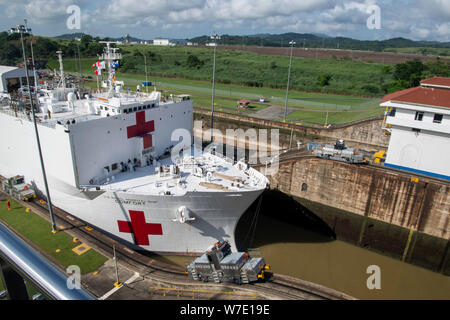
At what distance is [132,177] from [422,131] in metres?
13.7

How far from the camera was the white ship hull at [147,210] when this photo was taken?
10.4 m

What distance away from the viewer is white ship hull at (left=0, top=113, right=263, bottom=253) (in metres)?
10.4

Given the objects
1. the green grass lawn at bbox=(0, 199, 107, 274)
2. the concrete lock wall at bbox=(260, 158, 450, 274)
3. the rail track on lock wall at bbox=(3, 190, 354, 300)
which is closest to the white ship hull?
the rail track on lock wall at bbox=(3, 190, 354, 300)

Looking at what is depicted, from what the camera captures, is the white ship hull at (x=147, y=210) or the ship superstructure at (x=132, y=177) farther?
the ship superstructure at (x=132, y=177)

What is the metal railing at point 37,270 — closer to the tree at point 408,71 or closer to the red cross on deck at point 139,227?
the red cross on deck at point 139,227

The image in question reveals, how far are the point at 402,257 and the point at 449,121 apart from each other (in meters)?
6.64

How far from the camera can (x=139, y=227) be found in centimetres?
1107

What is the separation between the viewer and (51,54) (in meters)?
52.7

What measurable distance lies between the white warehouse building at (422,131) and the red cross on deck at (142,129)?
11779mm

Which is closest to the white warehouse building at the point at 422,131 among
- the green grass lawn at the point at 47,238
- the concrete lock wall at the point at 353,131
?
the concrete lock wall at the point at 353,131

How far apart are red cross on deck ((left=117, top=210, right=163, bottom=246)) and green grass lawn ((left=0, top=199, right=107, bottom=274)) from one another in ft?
4.57

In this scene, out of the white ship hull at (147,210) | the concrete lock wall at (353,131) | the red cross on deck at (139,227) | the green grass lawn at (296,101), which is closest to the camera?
the white ship hull at (147,210)

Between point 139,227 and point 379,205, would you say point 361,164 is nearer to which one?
point 379,205
